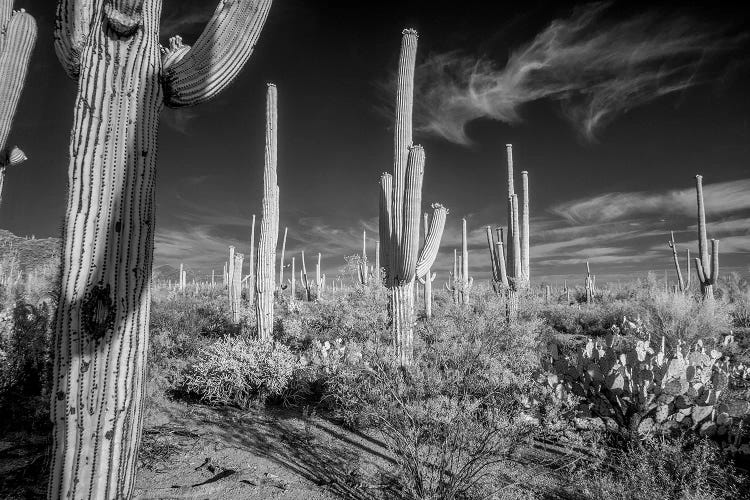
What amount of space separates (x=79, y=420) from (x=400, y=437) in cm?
232

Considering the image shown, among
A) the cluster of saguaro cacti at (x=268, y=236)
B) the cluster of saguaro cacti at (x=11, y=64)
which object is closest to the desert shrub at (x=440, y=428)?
the cluster of saguaro cacti at (x=268, y=236)

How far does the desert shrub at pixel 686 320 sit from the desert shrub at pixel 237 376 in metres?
9.01

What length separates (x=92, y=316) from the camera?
2279 mm

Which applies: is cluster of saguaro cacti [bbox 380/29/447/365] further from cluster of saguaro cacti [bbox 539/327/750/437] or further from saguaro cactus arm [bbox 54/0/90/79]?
saguaro cactus arm [bbox 54/0/90/79]

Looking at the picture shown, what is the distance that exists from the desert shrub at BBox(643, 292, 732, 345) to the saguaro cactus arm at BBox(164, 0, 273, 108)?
1082cm

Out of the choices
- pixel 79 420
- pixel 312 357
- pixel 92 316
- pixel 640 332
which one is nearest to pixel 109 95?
pixel 92 316

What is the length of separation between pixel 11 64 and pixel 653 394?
934 centimetres

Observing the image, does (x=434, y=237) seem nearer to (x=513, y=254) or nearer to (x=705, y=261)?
(x=513, y=254)

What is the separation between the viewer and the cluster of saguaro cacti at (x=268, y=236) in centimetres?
880

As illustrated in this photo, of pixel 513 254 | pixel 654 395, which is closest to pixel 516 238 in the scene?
pixel 513 254

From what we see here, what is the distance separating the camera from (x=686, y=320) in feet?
34.2

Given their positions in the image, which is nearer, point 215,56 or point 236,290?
point 215,56

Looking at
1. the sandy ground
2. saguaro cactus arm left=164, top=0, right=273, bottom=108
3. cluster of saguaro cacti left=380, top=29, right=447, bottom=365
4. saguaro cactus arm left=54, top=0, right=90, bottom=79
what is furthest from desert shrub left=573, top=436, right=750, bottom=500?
saguaro cactus arm left=54, top=0, right=90, bottom=79

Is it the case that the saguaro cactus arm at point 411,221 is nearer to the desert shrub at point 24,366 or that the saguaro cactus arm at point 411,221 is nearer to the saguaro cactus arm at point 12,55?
the desert shrub at point 24,366
